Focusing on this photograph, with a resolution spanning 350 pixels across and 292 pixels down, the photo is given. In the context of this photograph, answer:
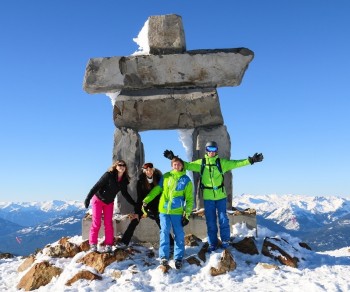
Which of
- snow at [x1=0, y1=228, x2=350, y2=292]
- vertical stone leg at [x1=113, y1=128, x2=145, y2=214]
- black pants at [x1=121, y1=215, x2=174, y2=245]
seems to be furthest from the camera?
vertical stone leg at [x1=113, y1=128, x2=145, y2=214]

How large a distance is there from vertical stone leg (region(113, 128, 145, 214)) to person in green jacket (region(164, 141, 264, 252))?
4.70 ft

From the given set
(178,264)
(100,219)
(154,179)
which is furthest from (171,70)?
(178,264)

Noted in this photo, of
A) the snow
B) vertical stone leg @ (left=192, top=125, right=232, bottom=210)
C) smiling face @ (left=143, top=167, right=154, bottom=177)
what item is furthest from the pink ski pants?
vertical stone leg @ (left=192, top=125, right=232, bottom=210)

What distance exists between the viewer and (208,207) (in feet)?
27.0

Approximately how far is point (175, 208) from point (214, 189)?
0.92 m

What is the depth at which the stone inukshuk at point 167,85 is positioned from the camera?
9.33 meters

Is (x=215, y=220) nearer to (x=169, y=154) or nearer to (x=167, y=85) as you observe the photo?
(x=169, y=154)

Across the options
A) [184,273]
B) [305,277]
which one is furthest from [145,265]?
[305,277]

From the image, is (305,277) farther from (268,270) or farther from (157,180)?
(157,180)

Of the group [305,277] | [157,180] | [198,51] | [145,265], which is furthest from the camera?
[198,51]

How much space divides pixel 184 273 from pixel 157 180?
1.95 m

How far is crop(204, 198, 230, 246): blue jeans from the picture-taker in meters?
8.23

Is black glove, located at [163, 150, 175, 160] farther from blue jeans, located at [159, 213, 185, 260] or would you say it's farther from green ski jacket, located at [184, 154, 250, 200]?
blue jeans, located at [159, 213, 185, 260]

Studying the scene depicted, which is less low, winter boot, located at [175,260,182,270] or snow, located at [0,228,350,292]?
winter boot, located at [175,260,182,270]
